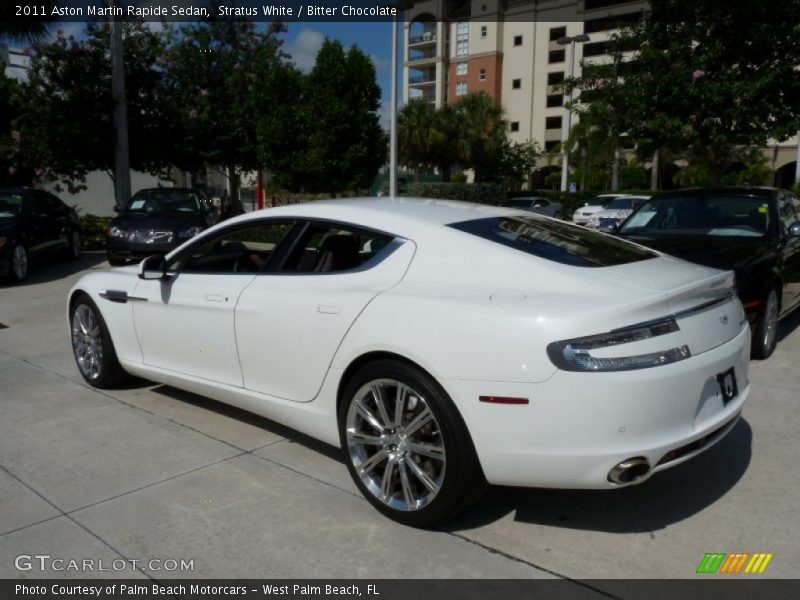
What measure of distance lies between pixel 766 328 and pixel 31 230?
10.7 metres

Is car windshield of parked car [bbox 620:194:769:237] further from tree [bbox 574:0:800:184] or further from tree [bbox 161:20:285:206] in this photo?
tree [bbox 161:20:285:206]

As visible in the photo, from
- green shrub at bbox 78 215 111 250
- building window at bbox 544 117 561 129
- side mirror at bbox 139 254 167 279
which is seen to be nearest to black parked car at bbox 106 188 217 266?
green shrub at bbox 78 215 111 250

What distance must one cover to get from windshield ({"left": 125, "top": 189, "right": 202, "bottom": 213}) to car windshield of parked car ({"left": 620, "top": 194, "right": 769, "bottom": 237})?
8428 millimetres

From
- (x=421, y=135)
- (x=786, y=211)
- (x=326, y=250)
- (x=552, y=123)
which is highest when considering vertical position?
(x=552, y=123)

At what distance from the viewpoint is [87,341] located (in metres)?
5.45

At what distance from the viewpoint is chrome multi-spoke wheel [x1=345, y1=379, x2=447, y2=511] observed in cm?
320

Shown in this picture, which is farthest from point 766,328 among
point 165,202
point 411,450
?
point 165,202

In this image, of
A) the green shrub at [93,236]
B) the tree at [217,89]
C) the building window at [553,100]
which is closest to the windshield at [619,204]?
the tree at [217,89]

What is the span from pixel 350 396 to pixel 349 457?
320 mm

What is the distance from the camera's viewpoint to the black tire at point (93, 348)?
5.22m

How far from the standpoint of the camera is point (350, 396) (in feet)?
11.3

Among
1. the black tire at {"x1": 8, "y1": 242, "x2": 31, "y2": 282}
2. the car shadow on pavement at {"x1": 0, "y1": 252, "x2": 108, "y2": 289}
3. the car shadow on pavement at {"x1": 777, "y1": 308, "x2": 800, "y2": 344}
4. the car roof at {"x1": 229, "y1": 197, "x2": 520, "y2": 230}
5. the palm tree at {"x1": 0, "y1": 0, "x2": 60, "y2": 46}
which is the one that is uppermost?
the palm tree at {"x1": 0, "y1": 0, "x2": 60, "y2": 46}

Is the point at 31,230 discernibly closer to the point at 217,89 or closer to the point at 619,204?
the point at 217,89
